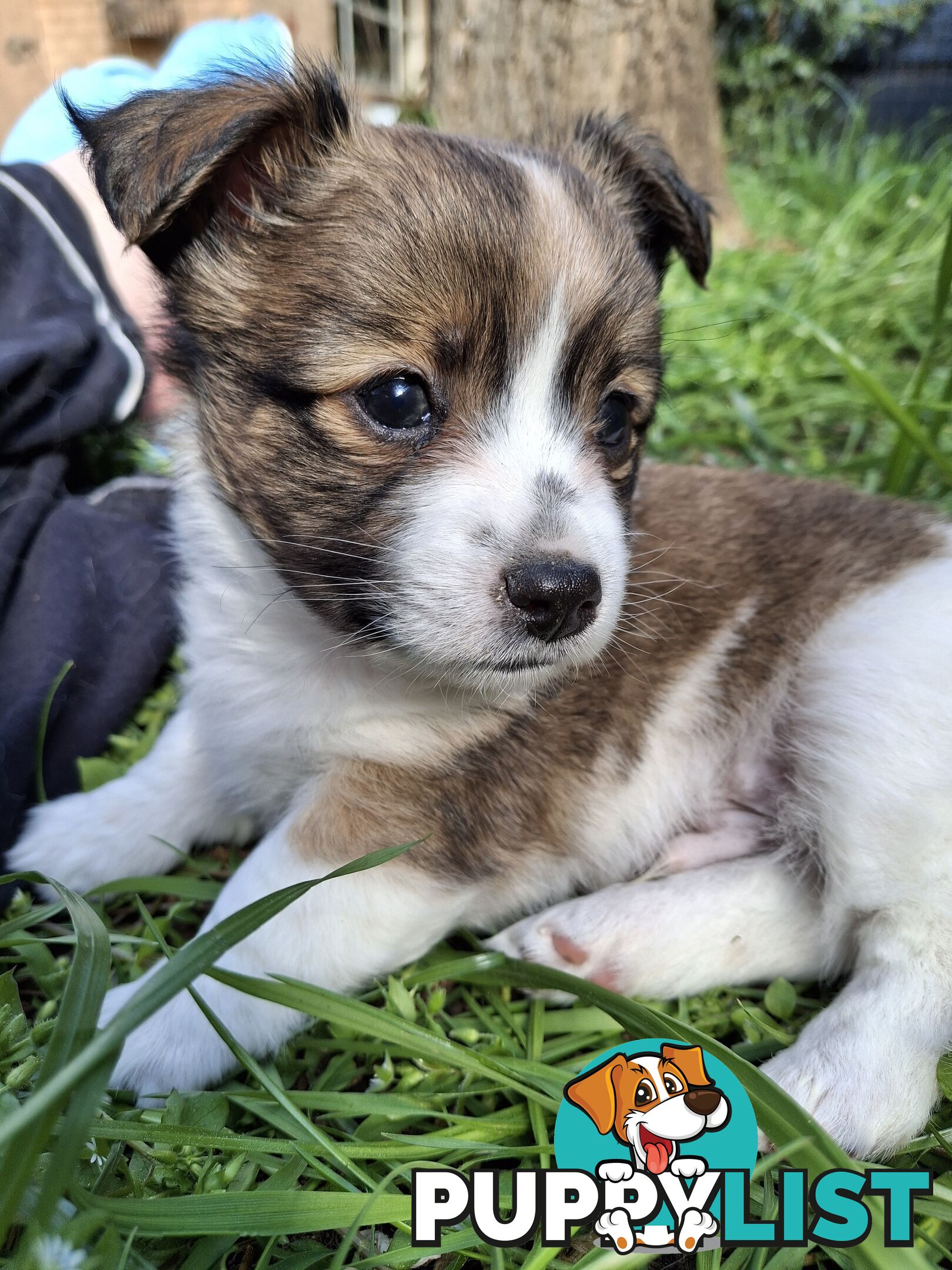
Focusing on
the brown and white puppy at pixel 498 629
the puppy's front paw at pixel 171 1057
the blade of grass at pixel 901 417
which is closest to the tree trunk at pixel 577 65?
the blade of grass at pixel 901 417

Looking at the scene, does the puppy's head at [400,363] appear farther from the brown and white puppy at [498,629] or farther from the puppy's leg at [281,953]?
the puppy's leg at [281,953]

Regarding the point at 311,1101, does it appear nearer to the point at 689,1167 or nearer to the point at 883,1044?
the point at 689,1167

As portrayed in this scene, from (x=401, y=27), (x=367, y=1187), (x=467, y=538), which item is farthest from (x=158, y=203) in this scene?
(x=401, y=27)

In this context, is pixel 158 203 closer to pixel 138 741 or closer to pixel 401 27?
pixel 138 741

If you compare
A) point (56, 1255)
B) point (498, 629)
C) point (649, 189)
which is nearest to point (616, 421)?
point (498, 629)

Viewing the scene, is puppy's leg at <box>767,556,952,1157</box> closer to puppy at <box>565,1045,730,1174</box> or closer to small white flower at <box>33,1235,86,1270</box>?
puppy at <box>565,1045,730,1174</box>

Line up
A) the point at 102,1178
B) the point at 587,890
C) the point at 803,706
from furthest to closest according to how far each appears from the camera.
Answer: the point at 587,890 → the point at 803,706 → the point at 102,1178
